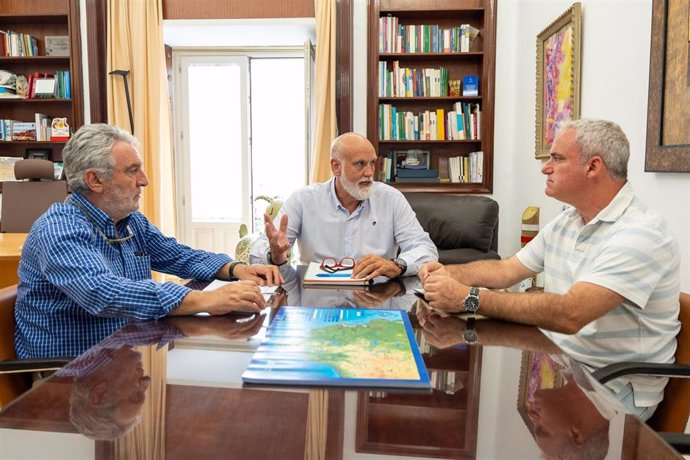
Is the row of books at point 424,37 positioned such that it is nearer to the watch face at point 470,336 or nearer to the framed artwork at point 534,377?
the watch face at point 470,336

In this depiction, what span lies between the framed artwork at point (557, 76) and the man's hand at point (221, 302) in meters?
2.27

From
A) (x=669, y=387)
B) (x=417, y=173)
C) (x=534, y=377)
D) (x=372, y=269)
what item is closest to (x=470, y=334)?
(x=534, y=377)

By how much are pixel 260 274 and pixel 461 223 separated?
261cm

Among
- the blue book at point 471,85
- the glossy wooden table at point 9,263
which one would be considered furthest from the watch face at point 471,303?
the blue book at point 471,85

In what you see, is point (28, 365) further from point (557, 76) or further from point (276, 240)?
point (557, 76)

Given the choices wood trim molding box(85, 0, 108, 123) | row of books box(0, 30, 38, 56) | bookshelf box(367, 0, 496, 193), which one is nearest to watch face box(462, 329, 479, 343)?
bookshelf box(367, 0, 496, 193)

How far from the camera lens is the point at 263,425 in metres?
0.75

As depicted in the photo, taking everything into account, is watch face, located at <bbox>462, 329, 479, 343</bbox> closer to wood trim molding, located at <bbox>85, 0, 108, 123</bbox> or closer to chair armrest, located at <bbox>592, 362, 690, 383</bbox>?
chair armrest, located at <bbox>592, 362, 690, 383</bbox>

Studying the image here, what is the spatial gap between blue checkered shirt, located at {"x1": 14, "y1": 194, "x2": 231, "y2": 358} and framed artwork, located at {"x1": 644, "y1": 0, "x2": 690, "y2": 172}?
1819mm

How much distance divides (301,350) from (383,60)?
13.4 ft

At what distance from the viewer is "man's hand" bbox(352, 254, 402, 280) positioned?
6.00ft

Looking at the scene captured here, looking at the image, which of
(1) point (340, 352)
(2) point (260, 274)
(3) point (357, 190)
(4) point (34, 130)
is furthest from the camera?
(4) point (34, 130)

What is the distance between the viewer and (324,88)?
187 inches

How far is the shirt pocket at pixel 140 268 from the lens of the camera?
1665mm
